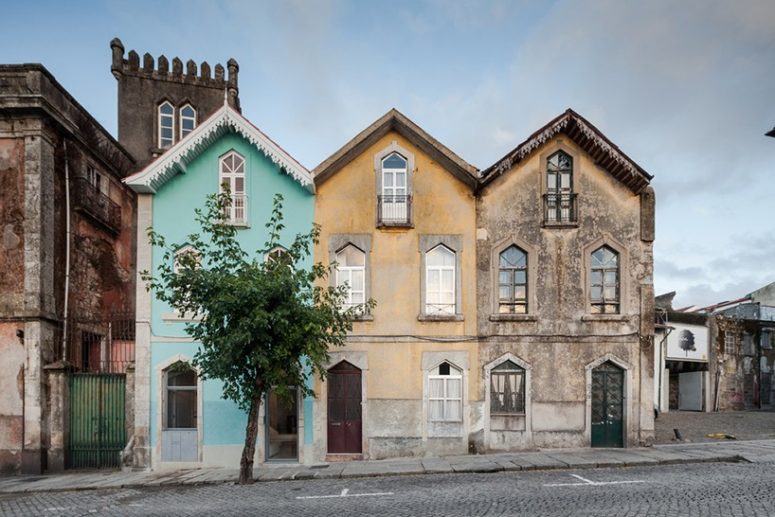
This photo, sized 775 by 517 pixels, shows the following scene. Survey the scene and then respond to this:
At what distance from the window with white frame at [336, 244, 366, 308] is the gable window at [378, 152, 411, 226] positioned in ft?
4.34

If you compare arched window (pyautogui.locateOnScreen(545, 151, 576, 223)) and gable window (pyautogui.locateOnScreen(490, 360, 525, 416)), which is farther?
arched window (pyautogui.locateOnScreen(545, 151, 576, 223))

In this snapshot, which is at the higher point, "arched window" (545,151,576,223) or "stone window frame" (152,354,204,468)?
"arched window" (545,151,576,223)

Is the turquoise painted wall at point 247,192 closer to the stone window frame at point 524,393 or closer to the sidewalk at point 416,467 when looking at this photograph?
the sidewalk at point 416,467

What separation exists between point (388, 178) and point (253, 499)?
397 inches

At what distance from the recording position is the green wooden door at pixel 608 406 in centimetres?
1647

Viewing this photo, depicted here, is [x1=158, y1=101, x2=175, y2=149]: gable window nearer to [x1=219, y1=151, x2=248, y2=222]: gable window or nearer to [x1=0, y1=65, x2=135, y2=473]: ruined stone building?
[x1=0, y1=65, x2=135, y2=473]: ruined stone building

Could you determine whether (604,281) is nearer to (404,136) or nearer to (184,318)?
(404,136)

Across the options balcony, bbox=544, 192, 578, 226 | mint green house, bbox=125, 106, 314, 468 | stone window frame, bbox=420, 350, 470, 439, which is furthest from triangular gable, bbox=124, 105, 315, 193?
balcony, bbox=544, 192, 578, 226

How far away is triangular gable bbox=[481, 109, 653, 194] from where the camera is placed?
54.4 ft

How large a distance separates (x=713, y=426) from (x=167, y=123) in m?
28.4

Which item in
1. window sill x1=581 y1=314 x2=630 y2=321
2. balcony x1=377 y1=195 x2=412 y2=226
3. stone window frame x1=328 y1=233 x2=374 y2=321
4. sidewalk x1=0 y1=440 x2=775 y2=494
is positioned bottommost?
sidewalk x1=0 y1=440 x2=775 y2=494

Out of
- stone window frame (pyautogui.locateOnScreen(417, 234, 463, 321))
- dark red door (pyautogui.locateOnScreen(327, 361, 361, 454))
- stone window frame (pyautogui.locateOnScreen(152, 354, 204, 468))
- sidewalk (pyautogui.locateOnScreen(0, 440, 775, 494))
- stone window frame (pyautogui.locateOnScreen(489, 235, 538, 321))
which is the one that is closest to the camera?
sidewalk (pyautogui.locateOnScreen(0, 440, 775, 494))

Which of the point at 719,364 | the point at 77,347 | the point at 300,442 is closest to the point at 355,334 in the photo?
the point at 300,442

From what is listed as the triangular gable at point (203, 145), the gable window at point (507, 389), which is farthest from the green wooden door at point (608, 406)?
the triangular gable at point (203, 145)
